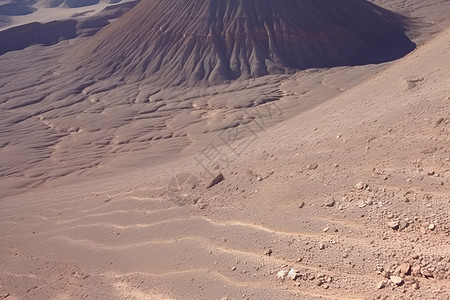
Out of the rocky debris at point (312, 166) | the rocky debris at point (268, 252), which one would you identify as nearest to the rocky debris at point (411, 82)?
the rocky debris at point (312, 166)

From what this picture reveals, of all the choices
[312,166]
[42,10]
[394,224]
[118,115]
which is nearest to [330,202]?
[394,224]

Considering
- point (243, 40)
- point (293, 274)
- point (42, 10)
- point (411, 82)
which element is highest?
point (411, 82)

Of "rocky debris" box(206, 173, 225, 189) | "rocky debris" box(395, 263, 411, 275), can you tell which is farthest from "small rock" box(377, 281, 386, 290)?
"rocky debris" box(206, 173, 225, 189)

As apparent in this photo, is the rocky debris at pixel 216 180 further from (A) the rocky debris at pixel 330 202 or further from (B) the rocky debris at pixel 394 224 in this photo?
(B) the rocky debris at pixel 394 224

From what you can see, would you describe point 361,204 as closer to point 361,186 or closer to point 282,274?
point 361,186

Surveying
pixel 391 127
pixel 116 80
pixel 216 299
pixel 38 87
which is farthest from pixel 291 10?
pixel 216 299

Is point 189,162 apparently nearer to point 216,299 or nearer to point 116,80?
point 216,299
